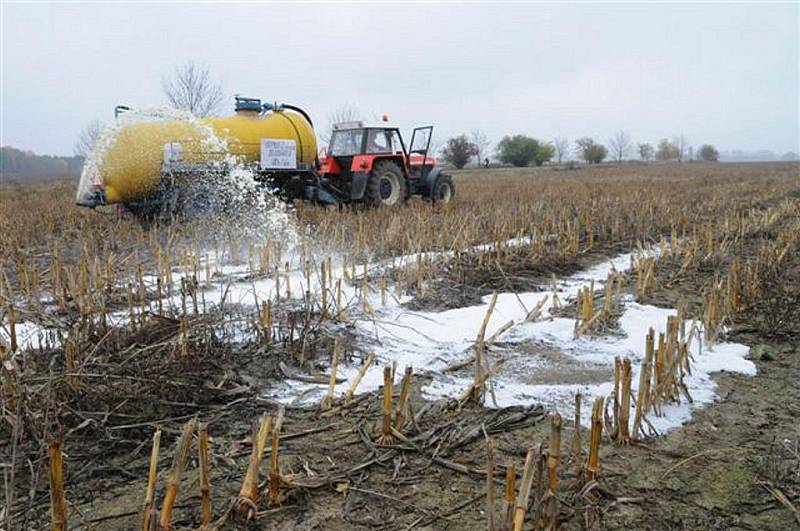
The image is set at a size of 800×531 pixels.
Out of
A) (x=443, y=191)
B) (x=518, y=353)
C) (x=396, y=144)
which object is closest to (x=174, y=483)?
(x=518, y=353)

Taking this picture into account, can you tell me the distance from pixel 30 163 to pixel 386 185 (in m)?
91.0

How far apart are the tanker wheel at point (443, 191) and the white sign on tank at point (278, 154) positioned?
12.4 ft

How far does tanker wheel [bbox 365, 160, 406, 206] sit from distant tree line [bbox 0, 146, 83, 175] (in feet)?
260

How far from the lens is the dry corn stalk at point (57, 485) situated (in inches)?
69.2

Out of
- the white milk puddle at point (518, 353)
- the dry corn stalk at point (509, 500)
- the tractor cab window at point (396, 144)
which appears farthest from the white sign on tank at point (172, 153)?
the dry corn stalk at point (509, 500)

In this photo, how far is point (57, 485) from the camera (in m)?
1.79

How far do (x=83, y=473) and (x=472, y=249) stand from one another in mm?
5045

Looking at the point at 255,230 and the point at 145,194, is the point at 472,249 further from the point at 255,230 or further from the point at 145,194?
the point at 145,194

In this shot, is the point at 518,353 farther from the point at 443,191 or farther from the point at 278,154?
the point at 443,191

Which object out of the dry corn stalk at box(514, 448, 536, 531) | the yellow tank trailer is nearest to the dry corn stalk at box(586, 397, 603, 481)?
the dry corn stalk at box(514, 448, 536, 531)

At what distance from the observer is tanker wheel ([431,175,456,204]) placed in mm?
13320

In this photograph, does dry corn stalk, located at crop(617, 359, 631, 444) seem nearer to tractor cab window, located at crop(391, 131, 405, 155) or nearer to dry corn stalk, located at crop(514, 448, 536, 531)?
dry corn stalk, located at crop(514, 448, 536, 531)

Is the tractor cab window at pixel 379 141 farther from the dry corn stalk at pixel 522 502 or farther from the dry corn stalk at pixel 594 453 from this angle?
the dry corn stalk at pixel 522 502

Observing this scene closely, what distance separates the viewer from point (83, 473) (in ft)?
8.43
